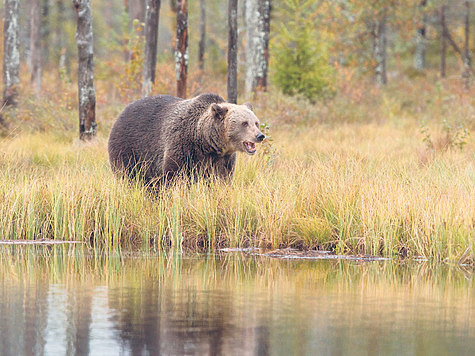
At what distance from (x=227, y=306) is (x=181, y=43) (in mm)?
13214

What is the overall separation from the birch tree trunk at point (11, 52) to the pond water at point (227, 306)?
13994 mm

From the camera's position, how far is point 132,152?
1191 centimetres

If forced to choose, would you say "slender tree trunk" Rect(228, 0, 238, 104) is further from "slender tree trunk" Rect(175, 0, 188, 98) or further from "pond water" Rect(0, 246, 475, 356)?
"pond water" Rect(0, 246, 475, 356)

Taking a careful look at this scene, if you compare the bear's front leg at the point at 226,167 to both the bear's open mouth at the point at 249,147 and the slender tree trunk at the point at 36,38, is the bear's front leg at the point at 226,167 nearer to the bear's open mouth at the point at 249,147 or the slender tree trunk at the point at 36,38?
the bear's open mouth at the point at 249,147

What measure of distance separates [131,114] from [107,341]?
730 cm

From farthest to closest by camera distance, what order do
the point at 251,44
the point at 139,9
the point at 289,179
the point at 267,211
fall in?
the point at 139,9
the point at 251,44
the point at 289,179
the point at 267,211

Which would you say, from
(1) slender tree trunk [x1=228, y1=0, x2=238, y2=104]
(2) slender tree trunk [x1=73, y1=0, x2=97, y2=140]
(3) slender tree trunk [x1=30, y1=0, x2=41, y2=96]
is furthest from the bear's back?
(3) slender tree trunk [x1=30, y1=0, x2=41, y2=96]

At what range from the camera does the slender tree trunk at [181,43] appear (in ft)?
60.4

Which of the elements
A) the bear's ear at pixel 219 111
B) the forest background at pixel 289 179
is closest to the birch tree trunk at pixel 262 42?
the forest background at pixel 289 179

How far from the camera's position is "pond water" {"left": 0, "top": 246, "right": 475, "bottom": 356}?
518cm

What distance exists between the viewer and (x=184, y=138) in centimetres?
1093

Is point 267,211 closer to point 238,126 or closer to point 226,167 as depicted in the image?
point 238,126

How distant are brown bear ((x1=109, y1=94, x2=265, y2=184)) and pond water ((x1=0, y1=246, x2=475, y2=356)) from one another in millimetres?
2442

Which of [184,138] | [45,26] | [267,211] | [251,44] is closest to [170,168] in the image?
[184,138]
